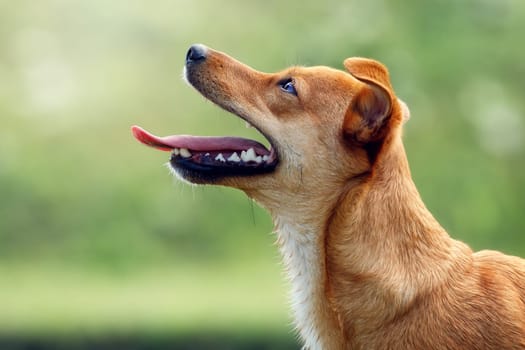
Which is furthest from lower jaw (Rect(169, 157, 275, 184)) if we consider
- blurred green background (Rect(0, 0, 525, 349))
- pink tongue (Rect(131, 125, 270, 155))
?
blurred green background (Rect(0, 0, 525, 349))

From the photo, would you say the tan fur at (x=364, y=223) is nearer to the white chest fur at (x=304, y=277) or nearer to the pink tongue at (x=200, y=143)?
the white chest fur at (x=304, y=277)

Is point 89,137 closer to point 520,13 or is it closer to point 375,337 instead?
point 520,13

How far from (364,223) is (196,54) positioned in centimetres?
112

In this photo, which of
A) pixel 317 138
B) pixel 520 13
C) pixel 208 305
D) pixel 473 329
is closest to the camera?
pixel 473 329

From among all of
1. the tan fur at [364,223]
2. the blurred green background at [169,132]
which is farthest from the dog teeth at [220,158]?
the blurred green background at [169,132]

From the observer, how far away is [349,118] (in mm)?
5094

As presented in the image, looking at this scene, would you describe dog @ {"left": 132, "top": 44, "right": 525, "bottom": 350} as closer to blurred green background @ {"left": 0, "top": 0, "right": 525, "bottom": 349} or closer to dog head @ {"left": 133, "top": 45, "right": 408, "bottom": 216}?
dog head @ {"left": 133, "top": 45, "right": 408, "bottom": 216}

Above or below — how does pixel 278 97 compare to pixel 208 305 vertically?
below

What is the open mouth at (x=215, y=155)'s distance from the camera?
5.22 meters

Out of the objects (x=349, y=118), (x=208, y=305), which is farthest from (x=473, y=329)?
(x=208, y=305)

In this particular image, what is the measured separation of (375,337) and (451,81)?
7.19m

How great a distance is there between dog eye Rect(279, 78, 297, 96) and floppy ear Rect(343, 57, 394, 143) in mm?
318

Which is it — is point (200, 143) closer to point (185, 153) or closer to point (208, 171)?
point (185, 153)

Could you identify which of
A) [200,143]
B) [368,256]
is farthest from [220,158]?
[368,256]
